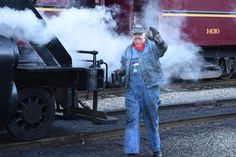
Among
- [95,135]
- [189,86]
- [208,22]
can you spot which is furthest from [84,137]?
[208,22]

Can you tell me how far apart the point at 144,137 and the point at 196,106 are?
291cm

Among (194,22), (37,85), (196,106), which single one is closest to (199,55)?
(194,22)

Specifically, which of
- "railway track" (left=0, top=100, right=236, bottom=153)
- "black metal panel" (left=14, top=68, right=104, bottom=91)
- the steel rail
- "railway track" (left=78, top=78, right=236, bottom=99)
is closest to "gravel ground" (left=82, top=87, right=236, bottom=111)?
"railway track" (left=78, top=78, right=236, bottom=99)

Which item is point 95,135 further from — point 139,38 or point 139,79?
point 139,38

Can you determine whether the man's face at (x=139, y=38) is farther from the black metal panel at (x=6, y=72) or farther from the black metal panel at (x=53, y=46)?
the black metal panel at (x=6, y=72)

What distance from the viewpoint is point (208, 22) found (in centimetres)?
1302

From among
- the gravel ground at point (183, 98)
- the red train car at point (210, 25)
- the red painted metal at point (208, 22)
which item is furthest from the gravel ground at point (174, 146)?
the red painted metal at point (208, 22)

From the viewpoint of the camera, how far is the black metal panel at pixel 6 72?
5.27m

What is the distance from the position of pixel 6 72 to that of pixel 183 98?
6.14 m

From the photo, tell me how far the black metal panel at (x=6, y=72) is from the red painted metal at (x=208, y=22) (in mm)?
6985

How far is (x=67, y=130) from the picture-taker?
728 cm

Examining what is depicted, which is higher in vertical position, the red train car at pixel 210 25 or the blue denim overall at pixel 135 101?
the red train car at pixel 210 25

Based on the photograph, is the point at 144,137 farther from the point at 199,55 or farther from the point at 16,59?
the point at 199,55

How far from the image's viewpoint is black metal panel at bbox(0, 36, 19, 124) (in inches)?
208
